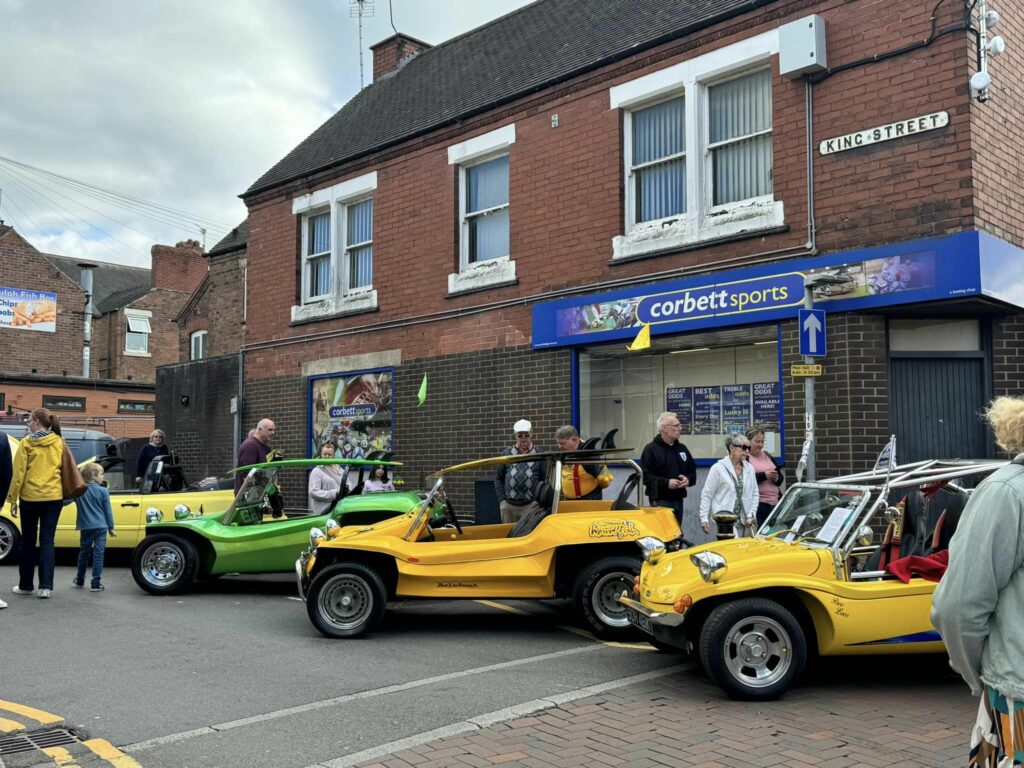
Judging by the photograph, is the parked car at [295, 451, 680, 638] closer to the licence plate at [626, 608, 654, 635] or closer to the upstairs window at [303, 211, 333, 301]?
the licence plate at [626, 608, 654, 635]

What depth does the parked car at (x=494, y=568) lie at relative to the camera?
752 cm

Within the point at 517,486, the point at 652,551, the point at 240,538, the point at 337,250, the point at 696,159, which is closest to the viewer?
the point at 652,551

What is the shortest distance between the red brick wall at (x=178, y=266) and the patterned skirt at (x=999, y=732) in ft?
136

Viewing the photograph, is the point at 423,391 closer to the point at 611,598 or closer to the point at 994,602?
the point at 611,598

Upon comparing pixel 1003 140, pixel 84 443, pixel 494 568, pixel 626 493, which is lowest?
pixel 494 568

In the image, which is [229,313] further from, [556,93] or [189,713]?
[189,713]

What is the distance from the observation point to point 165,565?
9.79 m

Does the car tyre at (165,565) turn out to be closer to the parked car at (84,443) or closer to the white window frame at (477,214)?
the white window frame at (477,214)

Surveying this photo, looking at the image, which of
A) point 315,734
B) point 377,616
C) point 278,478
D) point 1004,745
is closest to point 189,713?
point 315,734

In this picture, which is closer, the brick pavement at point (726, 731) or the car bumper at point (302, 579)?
the brick pavement at point (726, 731)

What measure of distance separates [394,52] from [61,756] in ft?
55.6

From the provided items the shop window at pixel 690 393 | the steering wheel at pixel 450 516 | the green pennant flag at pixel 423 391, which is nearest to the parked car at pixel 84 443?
the green pennant flag at pixel 423 391

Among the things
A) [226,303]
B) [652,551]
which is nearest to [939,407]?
[652,551]

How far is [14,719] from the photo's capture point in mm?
5293
